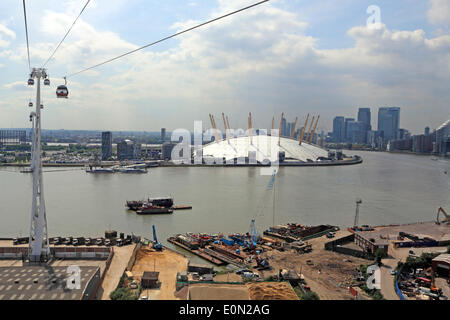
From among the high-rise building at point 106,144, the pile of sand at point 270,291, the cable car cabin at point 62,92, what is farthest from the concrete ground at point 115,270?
the high-rise building at point 106,144

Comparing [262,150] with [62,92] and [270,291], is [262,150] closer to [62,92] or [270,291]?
[270,291]

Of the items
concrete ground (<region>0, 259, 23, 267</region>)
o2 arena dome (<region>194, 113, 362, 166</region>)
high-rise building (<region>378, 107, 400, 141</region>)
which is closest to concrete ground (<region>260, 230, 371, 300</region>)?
concrete ground (<region>0, 259, 23, 267</region>)

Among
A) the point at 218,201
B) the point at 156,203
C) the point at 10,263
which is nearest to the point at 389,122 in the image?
the point at 218,201

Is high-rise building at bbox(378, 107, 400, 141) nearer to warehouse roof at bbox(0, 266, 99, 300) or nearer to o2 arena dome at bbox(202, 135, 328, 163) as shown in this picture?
o2 arena dome at bbox(202, 135, 328, 163)

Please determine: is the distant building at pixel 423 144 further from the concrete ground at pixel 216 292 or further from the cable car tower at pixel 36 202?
the cable car tower at pixel 36 202
